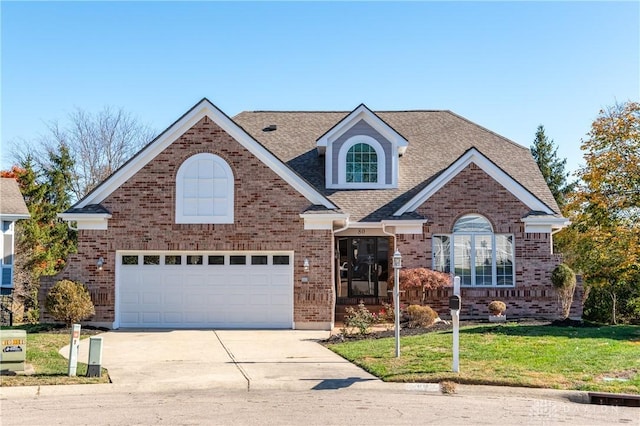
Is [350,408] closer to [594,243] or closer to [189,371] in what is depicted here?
[189,371]

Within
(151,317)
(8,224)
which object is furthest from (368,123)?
(8,224)

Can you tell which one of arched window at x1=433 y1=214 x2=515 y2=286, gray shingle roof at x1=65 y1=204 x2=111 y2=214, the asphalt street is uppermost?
gray shingle roof at x1=65 y1=204 x2=111 y2=214

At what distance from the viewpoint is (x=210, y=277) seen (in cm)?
1973

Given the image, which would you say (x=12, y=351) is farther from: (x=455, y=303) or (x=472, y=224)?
(x=472, y=224)

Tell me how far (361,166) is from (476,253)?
4724 mm

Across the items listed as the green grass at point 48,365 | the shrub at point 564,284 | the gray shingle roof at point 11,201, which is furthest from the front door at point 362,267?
the gray shingle roof at point 11,201

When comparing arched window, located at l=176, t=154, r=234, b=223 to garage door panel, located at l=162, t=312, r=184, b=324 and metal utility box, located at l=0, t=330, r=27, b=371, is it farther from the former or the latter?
metal utility box, located at l=0, t=330, r=27, b=371

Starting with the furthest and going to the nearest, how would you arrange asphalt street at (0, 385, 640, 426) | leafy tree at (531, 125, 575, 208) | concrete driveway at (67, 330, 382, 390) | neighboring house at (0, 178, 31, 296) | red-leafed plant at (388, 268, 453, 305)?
1. leafy tree at (531, 125, 575, 208)
2. neighboring house at (0, 178, 31, 296)
3. red-leafed plant at (388, 268, 453, 305)
4. concrete driveway at (67, 330, 382, 390)
5. asphalt street at (0, 385, 640, 426)

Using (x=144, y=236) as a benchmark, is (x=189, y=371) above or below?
below

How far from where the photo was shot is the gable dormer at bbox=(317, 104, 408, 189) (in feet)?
73.7

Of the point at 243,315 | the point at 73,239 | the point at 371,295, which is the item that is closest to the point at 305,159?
the point at 371,295

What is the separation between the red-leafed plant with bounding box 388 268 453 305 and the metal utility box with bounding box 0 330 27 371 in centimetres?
1116

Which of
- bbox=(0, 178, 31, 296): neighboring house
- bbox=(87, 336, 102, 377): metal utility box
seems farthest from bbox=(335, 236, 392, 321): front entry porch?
bbox=(0, 178, 31, 296): neighboring house

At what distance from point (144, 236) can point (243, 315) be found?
3.56 m
